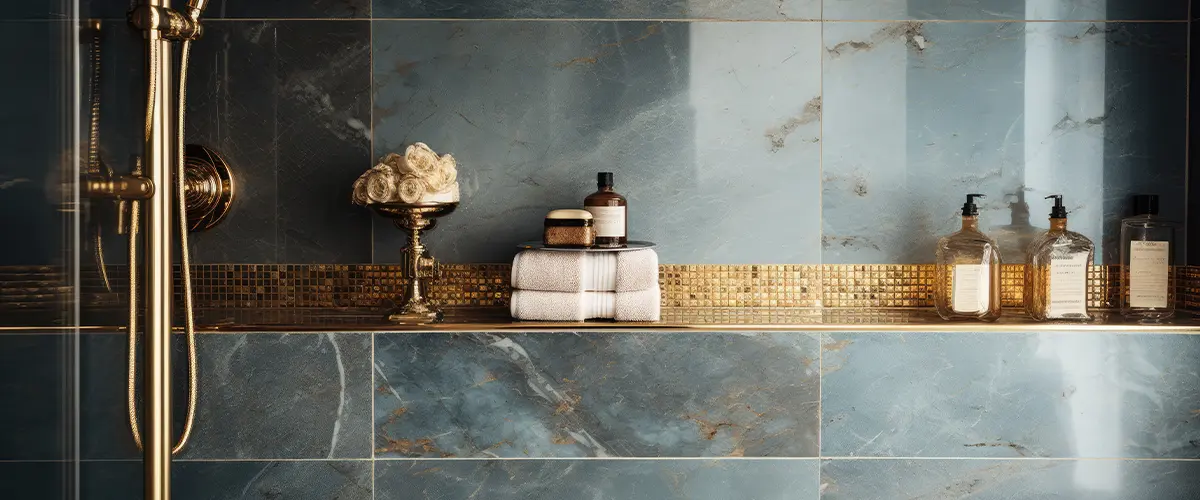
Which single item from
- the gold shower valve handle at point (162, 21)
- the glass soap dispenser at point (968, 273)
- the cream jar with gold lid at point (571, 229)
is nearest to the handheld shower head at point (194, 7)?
the gold shower valve handle at point (162, 21)

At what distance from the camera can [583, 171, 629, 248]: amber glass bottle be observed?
1465 millimetres

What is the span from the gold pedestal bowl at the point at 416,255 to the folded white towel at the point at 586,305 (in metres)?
0.16

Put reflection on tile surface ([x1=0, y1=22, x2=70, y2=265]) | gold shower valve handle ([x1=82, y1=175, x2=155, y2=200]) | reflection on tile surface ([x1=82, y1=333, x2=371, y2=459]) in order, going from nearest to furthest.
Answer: reflection on tile surface ([x1=0, y1=22, x2=70, y2=265])
gold shower valve handle ([x1=82, y1=175, x2=155, y2=200])
reflection on tile surface ([x1=82, y1=333, x2=371, y2=459])

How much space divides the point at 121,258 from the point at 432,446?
653 mm

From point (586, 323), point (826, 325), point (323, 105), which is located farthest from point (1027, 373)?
point (323, 105)

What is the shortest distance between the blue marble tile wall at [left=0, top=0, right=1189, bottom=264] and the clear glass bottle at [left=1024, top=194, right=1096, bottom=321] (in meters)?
0.11

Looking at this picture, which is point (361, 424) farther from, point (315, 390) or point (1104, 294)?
point (1104, 294)

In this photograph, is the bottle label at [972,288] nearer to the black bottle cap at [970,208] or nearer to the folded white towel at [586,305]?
the black bottle cap at [970,208]

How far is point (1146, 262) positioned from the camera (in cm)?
150

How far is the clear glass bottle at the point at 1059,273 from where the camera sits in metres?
1.45

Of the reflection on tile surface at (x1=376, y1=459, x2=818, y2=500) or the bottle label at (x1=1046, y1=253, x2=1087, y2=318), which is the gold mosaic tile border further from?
the reflection on tile surface at (x1=376, y1=459, x2=818, y2=500)

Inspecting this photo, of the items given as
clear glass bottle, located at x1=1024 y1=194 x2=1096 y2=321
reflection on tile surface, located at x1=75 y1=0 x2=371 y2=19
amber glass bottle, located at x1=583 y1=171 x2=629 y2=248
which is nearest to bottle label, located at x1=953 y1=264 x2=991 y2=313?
clear glass bottle, located at x1=1024 y1=194 x2=1096 y2=321

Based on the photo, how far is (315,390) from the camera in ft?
4.46

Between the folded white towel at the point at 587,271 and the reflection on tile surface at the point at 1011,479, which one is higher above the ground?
the folded white towel at the point at 587,271
